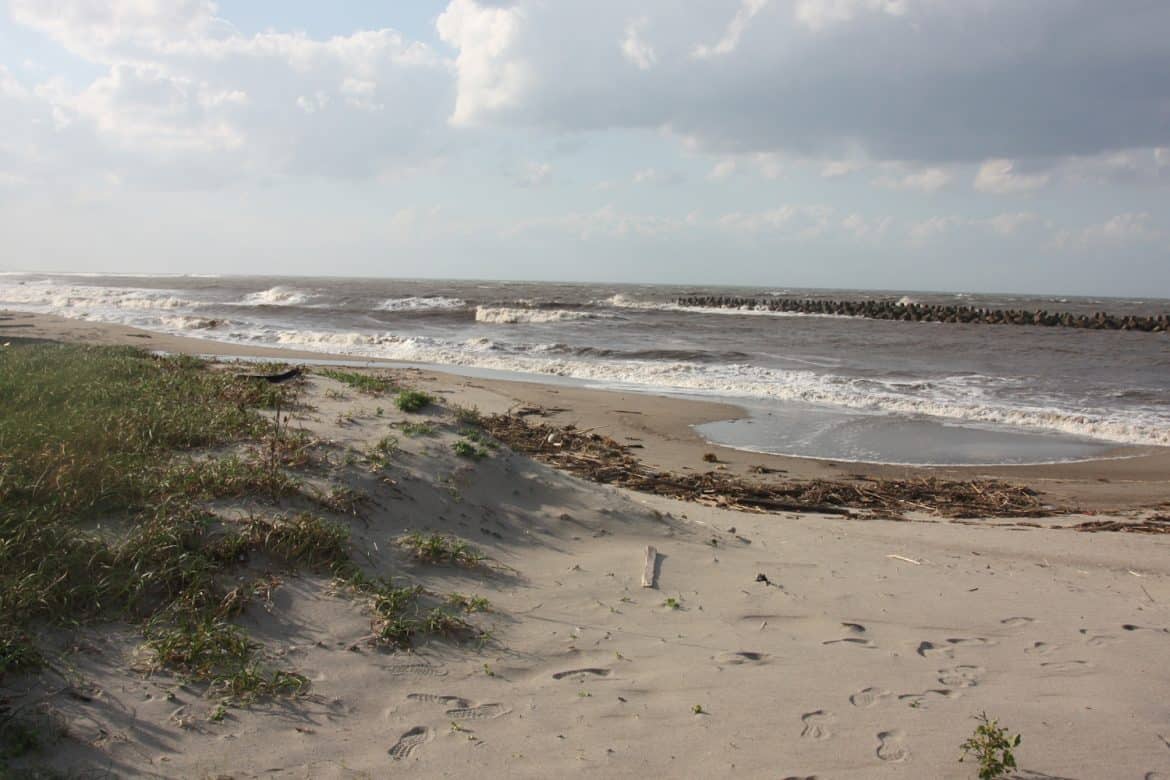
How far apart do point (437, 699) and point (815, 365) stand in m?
17.8

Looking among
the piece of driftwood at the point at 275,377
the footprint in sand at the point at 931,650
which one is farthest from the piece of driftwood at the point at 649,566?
the piece of driftwood at the point at 275,377

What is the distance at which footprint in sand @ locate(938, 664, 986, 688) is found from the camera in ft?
11.5

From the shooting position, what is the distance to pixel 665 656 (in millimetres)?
3572

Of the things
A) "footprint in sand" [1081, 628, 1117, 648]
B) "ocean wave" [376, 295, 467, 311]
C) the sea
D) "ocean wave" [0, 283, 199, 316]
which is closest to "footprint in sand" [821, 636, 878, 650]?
"footprint in sand" [1081, 628, 1117, 648]

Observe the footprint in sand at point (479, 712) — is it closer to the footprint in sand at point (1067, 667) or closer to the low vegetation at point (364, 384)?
the footprint in sand at point (1067, 667)

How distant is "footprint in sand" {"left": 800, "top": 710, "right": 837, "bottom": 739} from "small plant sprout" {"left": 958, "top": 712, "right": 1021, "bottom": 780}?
0.52 meters

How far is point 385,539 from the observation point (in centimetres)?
423

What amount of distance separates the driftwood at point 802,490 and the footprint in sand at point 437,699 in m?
4.18

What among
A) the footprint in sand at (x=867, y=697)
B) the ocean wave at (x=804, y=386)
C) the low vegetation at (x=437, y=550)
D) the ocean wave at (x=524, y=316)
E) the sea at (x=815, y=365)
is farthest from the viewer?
the ocean wave at (x=524, y=316)

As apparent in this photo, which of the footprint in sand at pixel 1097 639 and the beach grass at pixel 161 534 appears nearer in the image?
the beach grass at pixel 161 534

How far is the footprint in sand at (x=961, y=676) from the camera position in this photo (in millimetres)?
3520

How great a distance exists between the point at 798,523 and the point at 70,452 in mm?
5482

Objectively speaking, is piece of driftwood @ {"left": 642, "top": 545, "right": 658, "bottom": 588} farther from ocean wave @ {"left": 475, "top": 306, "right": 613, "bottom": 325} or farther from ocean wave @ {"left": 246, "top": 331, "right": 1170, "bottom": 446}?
ocean wave @ {"left": 475, "top": 306, "right": 613, "bottom": 325}

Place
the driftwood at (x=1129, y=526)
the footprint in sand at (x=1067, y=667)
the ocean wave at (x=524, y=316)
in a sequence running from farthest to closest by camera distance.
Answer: the ocean wave at (x=524, y=316), the driftwood at (x=1129, y=526), the footprint in sand at (x=1067, y=667)
